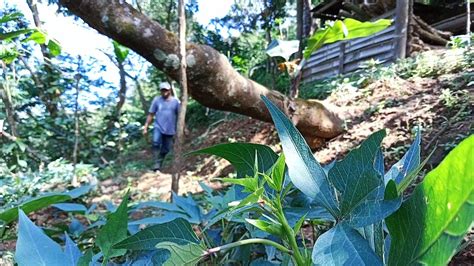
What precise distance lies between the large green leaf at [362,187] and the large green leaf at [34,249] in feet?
1.13

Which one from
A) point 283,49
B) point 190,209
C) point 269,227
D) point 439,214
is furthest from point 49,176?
point 439,214

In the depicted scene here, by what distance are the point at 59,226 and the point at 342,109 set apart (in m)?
2.90

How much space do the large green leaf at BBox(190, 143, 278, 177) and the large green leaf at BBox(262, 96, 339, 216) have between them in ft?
0.19

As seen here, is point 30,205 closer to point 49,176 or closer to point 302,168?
point 302,168

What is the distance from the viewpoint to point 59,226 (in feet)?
2.53

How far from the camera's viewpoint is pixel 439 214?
0.24m

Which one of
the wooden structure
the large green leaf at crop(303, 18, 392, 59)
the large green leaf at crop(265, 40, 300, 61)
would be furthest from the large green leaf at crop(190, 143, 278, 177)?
the wooden structure

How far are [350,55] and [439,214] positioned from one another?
19.1 ft

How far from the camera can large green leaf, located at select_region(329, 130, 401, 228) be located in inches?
11.6

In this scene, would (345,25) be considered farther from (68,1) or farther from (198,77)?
(68,1)

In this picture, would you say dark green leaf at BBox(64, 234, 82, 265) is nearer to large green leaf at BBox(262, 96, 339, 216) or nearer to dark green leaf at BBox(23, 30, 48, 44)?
large green leaf at BBox(262, 96, 339, 216)

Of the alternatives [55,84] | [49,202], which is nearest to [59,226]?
[49,202]

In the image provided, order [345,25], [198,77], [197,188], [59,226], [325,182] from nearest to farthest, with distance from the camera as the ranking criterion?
[325,182] → [59,226] → [198,77] → [345,25] → [197,188]

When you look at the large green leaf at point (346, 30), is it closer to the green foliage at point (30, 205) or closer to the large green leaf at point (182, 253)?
the green foliage at point (30, 205)
